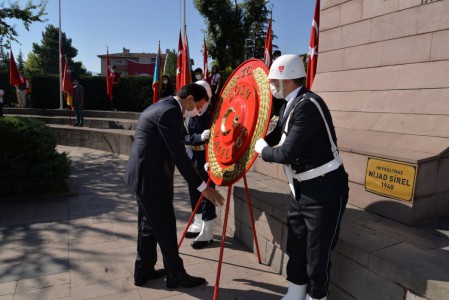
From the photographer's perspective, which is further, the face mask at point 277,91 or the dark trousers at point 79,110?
the dark trousers at point 79,110

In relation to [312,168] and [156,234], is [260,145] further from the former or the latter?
[156,234]

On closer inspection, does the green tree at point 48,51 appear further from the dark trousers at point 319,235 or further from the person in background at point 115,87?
the dark trousers at point 319,235

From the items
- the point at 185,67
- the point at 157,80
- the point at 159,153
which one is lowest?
the point at 159,153

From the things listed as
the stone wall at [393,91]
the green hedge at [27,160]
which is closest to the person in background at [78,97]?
the green hedge at [27,160]

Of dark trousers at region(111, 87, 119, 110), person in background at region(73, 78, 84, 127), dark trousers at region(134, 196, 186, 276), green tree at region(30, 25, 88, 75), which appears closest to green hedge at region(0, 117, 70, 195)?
dark trousers at region(134, 196, 186, 276)

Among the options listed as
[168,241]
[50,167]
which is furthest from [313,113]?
[50,167]

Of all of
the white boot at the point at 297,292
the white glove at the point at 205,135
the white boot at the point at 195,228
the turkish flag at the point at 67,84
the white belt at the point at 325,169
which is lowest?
the white boot at the point at 195,228

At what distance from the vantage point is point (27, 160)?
19.5 feet

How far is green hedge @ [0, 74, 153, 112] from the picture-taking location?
1712 centimetres

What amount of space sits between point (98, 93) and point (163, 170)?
17.0 m

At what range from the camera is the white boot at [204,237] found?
4.07 metres

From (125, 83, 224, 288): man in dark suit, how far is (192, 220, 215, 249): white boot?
0.87 metres

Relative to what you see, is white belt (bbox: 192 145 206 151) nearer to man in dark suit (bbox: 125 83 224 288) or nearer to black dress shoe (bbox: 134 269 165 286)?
man in dark suit (bbox: 125 83 224 288)

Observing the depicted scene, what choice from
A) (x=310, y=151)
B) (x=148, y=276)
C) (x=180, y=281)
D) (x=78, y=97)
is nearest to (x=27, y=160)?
(x=148, y=276)
